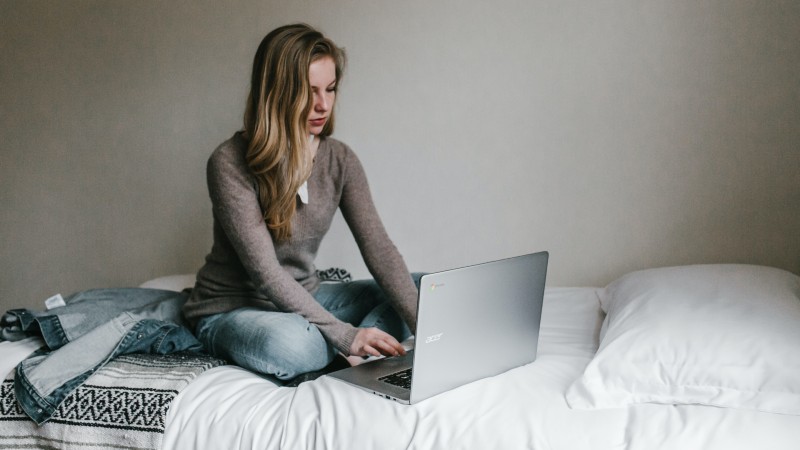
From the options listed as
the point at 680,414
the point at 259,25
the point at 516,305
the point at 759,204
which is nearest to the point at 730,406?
the point at 680,414

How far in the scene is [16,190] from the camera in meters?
2.56

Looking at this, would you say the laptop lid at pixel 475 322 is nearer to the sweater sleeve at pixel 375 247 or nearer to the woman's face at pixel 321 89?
the sweater sleeve at pixel 375 247

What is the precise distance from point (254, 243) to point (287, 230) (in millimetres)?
116

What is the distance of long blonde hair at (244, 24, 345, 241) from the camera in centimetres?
157

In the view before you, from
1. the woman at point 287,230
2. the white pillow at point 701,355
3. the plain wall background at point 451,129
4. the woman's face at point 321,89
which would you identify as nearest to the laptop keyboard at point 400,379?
the woman at point 287,230

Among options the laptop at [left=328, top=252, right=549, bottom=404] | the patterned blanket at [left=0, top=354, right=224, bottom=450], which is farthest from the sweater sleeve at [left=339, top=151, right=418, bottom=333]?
the patterned blanket at [left=0, top=354, right=224, bottom=450]

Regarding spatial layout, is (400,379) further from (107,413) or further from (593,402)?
(107,413)

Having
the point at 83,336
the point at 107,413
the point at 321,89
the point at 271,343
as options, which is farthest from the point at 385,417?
the point at 321,89

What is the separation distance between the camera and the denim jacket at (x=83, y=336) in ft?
4.40

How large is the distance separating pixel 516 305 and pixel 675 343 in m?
0.28

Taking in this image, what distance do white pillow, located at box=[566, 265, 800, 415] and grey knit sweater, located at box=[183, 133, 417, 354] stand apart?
1.65 ft

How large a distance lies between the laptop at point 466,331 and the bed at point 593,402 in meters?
0.03

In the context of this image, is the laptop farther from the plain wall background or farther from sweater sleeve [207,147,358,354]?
the plain wall background

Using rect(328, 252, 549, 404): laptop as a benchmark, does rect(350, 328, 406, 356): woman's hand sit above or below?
below
